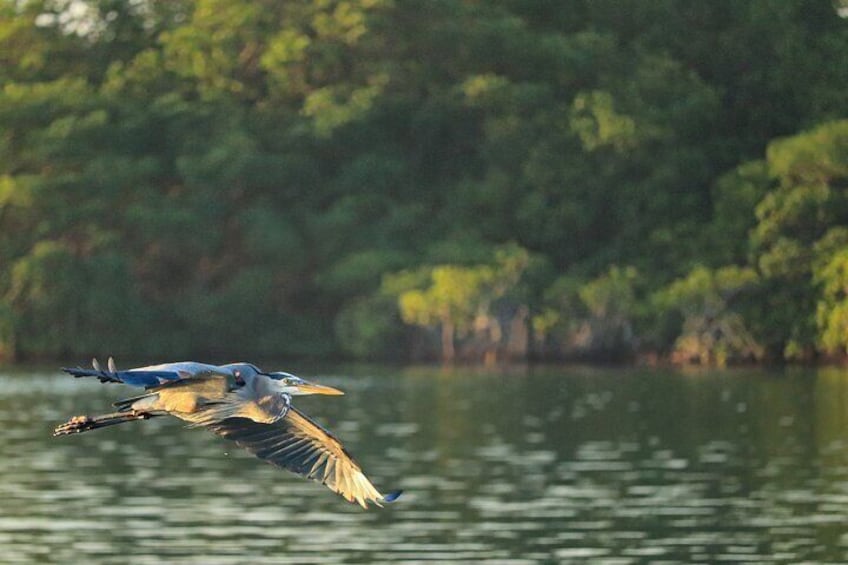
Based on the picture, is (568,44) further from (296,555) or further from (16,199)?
(296,555)

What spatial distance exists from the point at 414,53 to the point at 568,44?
571cm

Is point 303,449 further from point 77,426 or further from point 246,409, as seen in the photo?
point 77,426

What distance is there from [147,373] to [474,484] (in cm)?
1910

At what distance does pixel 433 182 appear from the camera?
7688 cm

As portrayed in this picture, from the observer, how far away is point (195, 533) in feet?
81.8

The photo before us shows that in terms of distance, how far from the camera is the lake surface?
A: 933 inches

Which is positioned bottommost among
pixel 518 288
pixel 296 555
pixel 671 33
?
pixel 296 555

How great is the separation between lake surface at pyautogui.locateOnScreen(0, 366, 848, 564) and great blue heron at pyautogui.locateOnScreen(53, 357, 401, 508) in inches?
362

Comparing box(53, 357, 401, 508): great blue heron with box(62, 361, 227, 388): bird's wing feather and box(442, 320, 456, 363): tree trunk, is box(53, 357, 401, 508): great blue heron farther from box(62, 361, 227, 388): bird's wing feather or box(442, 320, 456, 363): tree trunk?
box(442, 320, 456, 363): tree trunk

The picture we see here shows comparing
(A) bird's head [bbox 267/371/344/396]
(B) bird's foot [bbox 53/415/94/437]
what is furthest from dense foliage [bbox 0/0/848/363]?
(B) bird's foot [bbox 53/415/94/437]

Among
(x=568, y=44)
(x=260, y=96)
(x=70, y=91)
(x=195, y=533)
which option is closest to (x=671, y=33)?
(x=568, y=44)

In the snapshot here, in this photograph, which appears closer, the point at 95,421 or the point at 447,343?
the point at 95,421

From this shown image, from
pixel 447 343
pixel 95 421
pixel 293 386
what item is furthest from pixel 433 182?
pixel 95 421

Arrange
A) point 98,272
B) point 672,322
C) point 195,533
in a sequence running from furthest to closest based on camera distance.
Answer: point 98,272
point 672,322
point 195,533
